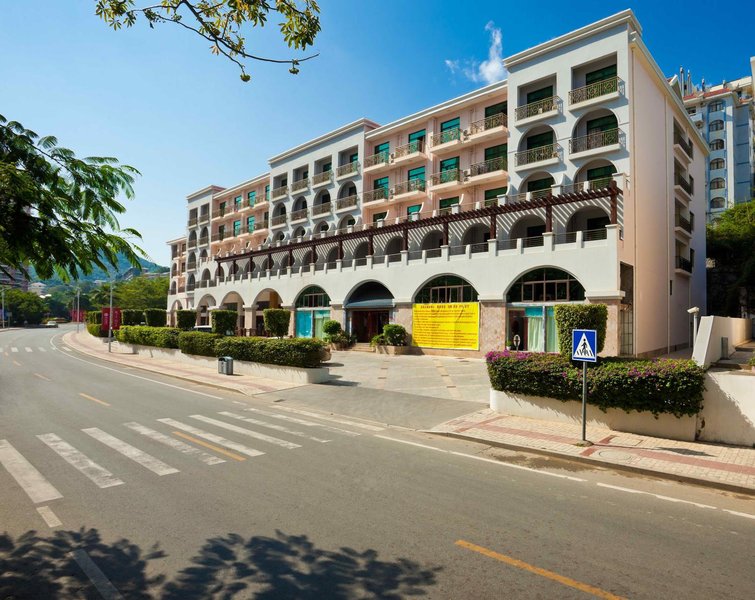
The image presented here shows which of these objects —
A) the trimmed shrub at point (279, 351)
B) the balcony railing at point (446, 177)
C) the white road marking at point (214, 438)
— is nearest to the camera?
the white road marking at point (214, 438)

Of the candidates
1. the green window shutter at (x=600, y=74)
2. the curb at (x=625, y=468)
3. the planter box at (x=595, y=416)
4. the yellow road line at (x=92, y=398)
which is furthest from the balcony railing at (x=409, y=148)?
the curb at (x=625, y=468)

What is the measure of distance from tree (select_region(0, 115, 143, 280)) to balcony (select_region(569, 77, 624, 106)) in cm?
2783

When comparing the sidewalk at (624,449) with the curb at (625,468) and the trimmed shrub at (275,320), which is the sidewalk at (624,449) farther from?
the trimmed shrub at (275,320)

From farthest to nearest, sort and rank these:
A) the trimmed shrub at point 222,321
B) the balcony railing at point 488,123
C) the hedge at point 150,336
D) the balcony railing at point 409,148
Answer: the balcony railing at point 409,148 → the balcony railing at point 488,123 → the hedge at point 150,336 → the trimmed shrub at point 222,321

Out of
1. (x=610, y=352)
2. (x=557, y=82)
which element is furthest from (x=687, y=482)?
(x=557, y=82)

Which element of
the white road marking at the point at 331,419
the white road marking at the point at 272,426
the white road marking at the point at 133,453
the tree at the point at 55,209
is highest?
the tree at the point at 55,209

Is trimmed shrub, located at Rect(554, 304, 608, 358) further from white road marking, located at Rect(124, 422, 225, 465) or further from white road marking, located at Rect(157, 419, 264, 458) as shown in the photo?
white road marking, located at Rect(124, 422, 225, 465)

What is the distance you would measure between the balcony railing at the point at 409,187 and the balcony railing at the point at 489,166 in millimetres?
4300

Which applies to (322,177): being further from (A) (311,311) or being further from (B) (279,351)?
(B) (279,351)

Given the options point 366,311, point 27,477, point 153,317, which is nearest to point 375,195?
point 366,311

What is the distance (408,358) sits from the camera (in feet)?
91.1

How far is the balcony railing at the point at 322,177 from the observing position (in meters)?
42.7

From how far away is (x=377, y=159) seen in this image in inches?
1513

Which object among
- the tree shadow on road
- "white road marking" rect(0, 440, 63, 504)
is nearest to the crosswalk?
"white road marking" rect(0, 440, 63, 504)
